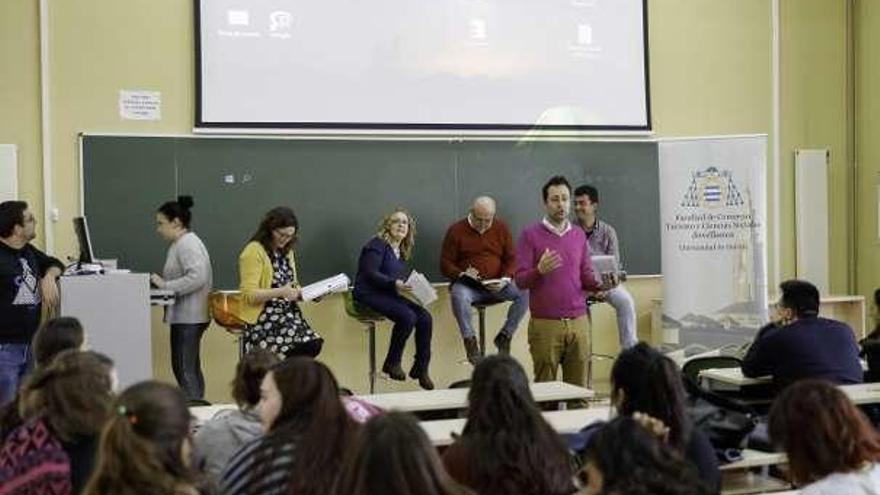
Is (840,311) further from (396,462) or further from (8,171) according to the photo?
(396,462)

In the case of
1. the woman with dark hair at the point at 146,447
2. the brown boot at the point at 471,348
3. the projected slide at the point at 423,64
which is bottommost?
the brown boot at the point at 471,348

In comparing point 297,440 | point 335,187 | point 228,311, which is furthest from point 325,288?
point 297,440

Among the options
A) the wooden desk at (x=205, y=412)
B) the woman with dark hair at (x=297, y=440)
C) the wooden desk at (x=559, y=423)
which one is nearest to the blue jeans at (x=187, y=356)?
the wooden desk at (x=205, y=412)

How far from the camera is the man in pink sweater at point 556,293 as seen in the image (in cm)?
656

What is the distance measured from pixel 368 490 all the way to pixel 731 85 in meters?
7.73

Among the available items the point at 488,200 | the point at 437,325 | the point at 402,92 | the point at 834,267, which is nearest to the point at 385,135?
the point at 402,92

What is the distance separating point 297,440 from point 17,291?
3724 millimetres

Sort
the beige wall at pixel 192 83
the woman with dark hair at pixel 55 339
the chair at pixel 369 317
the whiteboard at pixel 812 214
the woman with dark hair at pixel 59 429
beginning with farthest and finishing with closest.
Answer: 1. the whiteboard at pixel 812 214
2. the chair at pixel 369 317
3. the beige wall at pixel 192 83
4. the woman with dark hair at pixel 55 339
5. the woman with dark hair at pixel 59 429

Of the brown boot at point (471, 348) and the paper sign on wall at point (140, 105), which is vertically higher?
the paper sign on wall at point (140, 105)

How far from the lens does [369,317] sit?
7.68 m

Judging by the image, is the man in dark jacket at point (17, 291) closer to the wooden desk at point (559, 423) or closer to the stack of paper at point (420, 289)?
the stack of paper at point (420, 289)

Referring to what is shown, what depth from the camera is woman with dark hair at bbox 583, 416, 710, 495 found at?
91.7 inches

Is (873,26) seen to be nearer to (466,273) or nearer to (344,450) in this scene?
(466,273)

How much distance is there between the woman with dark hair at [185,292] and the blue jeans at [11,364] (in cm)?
107
